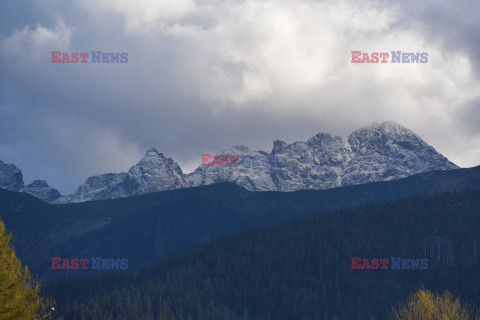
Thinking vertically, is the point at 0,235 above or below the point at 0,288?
above

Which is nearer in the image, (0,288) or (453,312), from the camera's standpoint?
(0,288)

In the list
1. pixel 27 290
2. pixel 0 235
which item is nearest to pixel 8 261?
pixel 0 235

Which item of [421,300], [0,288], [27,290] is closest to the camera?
[0,288]

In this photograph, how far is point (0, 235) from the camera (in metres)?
62.2

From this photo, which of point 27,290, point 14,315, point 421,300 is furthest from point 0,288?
point 421,300

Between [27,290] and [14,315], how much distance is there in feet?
27.3

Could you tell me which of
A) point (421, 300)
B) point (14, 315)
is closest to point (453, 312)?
point (421, 300)

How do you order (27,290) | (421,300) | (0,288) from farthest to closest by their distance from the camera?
(421,300) → (27,290) → (0,288)

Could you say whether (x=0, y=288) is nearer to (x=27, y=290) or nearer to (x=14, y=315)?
(x=14, y=315)

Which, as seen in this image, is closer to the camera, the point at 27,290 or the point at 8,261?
the point at 8,261

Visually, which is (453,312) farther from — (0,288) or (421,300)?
(0,288)

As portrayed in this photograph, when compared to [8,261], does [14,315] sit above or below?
below

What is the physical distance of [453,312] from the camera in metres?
71.4

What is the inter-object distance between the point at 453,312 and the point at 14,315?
169 feet
